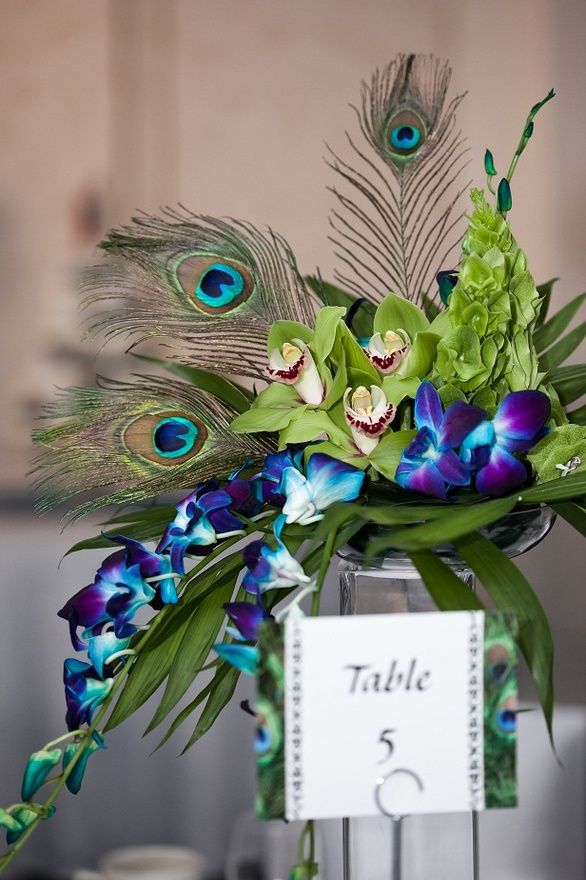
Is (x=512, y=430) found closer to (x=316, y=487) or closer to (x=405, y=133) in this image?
(x=316, y=487)

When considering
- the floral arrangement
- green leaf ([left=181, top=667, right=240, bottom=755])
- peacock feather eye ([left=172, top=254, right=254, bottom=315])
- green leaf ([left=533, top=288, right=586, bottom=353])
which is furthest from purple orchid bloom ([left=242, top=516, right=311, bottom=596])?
green leaf ([left=533, top=288, right=586, bottom=353])

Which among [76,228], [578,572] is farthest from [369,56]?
[578,572]

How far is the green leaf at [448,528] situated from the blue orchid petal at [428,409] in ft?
0.15

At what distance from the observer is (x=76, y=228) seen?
2361 mm

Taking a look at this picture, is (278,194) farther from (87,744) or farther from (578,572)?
(87,744)

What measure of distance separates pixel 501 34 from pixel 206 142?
0.71 m

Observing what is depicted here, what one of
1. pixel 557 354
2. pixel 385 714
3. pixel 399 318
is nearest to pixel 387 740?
pixel 385 714

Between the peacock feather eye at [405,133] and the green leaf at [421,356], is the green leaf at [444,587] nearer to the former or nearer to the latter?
the green leaf at [421,356]

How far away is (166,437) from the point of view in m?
0.56

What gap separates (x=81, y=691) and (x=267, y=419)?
16 centimetres

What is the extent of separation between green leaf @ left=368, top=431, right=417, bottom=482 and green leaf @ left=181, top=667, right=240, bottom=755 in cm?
12

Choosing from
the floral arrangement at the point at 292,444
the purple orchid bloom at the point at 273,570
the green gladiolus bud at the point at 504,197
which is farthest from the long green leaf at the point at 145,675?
the green gladiolus bud at the point at 504,197

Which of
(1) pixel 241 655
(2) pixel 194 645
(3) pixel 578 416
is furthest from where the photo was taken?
(3) pixel 578 416

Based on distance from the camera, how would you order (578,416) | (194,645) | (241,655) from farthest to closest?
(578,416) < (194,645) < (241,655)
